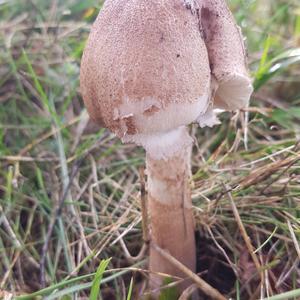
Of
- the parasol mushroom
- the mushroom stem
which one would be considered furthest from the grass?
the parasol mushroom

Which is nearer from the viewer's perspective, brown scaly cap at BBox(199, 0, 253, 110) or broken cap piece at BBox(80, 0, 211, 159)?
broken cap piece at BBox(80, 0, 211, 159)

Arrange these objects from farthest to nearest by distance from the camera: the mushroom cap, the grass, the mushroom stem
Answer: the grass
the mushroom stem
the mushroom cap

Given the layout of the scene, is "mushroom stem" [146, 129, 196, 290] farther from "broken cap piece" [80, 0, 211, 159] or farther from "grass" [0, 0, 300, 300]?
"broken cap piece" [80, 0, 211, 159]

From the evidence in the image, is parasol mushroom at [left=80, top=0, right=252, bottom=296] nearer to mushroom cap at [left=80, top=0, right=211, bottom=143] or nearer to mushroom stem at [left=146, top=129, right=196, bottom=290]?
mushroom cap at [left=80, top=0, right=211, bottom=143]

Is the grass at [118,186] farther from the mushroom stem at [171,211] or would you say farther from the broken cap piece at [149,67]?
the broken cap piece at [149,67]

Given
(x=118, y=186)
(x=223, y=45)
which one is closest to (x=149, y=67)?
Result: (x=223, y=45)

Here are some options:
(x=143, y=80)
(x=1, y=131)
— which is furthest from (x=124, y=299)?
(x=1, y=131)

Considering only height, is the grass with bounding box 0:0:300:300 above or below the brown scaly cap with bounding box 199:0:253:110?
below

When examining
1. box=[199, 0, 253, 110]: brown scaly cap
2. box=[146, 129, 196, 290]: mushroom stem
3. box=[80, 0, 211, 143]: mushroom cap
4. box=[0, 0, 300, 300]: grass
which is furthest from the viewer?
box=[0, 0, 300, 300]: grass

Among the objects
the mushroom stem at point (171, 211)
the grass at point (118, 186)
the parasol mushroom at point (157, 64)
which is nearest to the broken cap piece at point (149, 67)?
the parasol mushroom at point (157, 64)
